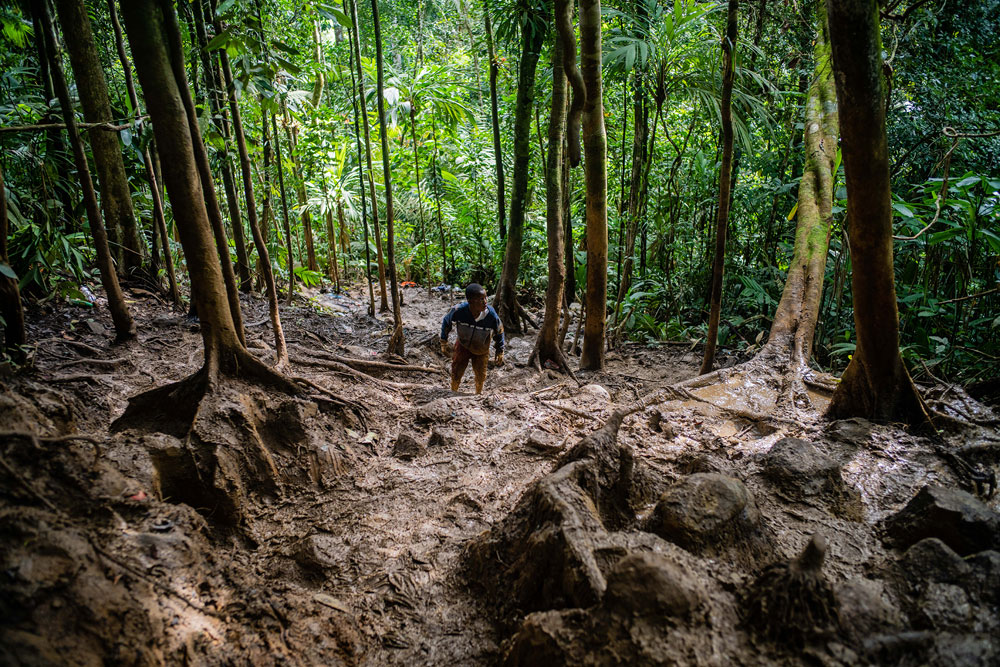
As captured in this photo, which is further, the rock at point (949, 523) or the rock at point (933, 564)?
the rock at point (949, 523)

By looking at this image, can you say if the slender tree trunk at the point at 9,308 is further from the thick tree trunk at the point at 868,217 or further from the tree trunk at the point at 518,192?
the tree trunk at the point at 518,192

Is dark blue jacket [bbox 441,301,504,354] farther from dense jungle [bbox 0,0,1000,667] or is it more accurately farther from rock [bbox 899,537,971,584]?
rock [bbox 899,537,971,584]

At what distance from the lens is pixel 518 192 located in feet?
27.9

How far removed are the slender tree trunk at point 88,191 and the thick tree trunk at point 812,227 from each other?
6234 mm

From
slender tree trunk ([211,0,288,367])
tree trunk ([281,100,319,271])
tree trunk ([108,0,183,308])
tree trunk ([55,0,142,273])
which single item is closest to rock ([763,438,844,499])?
slender tree trunk ([211,0,288,367])

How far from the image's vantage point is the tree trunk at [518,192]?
8.14m

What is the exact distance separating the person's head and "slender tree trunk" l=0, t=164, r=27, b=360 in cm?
366

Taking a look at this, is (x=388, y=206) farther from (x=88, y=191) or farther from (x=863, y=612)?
(x=863, y=612)

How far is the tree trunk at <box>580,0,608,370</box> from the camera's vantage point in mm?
4859

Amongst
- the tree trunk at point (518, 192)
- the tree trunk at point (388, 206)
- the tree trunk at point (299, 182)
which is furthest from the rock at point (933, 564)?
the tree trunk at point (299, 182)

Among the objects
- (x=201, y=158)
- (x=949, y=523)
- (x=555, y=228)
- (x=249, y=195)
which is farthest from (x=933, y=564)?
(x=249, y=195)

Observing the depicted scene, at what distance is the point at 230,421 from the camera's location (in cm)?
311

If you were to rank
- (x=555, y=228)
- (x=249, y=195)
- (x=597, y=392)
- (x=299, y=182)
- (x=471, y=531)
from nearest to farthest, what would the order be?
(x=471, y=531)
(x=249, y=195)
(x=597, y=392)
(x=555, y=228)
(x=299, y=182)

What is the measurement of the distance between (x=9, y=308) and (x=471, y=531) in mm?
3451
